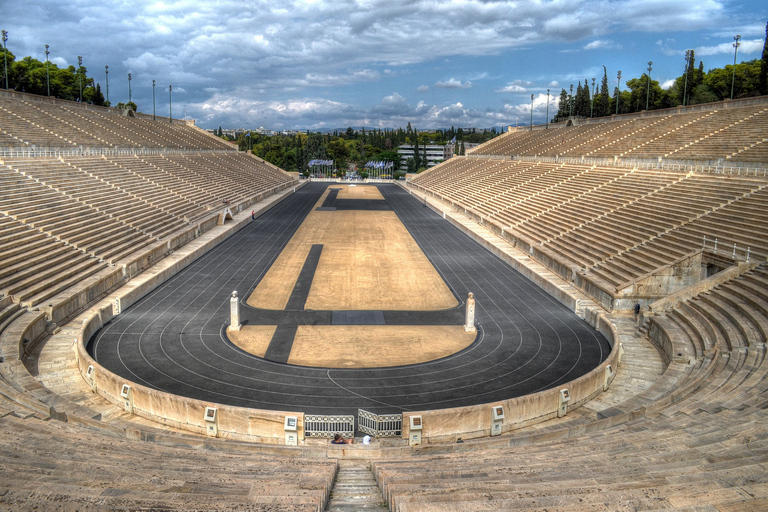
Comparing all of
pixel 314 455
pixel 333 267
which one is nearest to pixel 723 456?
pixel 314 455

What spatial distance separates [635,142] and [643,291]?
27313 millimetres

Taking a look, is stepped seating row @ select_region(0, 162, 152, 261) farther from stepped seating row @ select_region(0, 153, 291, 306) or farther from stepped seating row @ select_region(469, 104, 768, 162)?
stepped seating row @ select_region(469, 104, 768, 162)

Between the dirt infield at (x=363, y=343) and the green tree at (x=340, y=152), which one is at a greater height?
the green tree at (x=340, y=152)

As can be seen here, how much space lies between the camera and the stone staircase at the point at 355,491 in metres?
7.18

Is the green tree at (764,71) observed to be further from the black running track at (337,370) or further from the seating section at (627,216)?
the black running track at (337,370)

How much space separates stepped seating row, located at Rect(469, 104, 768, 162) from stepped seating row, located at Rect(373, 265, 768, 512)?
68.4 feet

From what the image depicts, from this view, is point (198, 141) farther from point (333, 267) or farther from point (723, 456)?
point (723, 456)

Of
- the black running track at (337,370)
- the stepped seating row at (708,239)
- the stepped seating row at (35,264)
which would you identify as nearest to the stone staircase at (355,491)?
the black running track at (337,370)

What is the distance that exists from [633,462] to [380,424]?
4.88 meters

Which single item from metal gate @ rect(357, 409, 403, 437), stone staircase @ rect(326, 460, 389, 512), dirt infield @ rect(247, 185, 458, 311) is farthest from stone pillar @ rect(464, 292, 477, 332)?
stone staircase @ rect(326, 460, 389, 512)

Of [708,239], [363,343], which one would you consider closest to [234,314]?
[363,343]

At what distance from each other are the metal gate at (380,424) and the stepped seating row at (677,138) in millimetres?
24946

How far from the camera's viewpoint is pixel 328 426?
35.9ft

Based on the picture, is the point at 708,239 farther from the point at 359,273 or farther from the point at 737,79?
the point at 737,79
